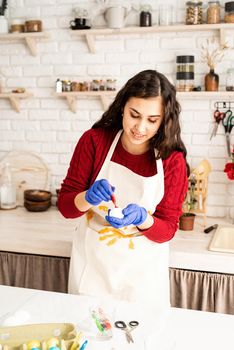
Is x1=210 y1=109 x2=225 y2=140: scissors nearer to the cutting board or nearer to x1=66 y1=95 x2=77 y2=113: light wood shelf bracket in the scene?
x1=66 y1=95 x2=77 y2=113: light wood shelf bracket

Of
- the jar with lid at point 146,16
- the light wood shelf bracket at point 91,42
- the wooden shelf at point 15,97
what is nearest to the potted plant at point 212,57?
the jar with lid at point 146,16

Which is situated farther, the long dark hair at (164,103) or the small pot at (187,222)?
the small pot at (187,222)

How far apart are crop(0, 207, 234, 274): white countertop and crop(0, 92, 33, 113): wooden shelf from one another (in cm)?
74

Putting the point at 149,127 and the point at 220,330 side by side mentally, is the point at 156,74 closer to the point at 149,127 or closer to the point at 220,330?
the point at 149,127

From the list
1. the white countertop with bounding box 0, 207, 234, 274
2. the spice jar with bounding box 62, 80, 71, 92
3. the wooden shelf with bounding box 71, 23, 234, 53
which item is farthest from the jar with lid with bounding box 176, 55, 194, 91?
the white countertop with bounding box 0, 207, 234, 274

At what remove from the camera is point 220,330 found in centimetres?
146

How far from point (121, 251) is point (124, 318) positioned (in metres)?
0.45

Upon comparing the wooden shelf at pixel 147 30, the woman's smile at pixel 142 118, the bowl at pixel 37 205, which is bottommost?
the bowl at pixel 37 205

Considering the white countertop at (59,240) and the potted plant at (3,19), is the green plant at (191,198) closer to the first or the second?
the white countertop at (59,240)

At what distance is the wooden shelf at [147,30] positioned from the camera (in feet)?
8.96

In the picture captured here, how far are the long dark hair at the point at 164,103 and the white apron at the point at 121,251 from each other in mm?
76

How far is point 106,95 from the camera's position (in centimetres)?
299

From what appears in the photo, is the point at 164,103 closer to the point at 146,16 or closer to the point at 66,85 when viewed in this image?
the point at 146,16

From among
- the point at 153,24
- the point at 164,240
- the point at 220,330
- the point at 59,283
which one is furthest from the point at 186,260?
the point at 153,24
